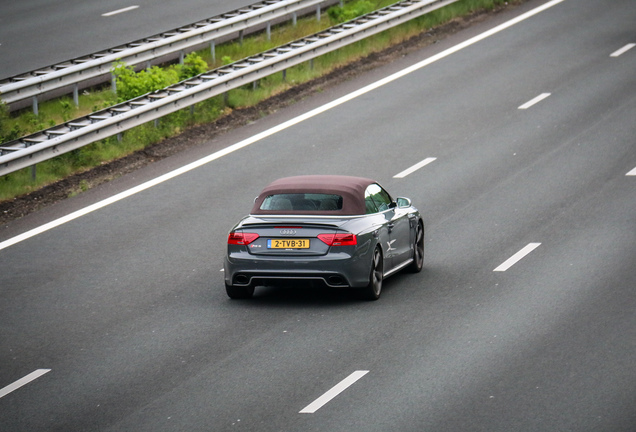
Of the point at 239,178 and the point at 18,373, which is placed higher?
the point at 18,373

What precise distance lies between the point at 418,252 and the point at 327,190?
6.67ft

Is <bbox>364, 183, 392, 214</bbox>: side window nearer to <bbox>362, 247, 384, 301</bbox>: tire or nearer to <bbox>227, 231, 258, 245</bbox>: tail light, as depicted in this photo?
<bbox>362, 247, 384, 301</bbox>: tire

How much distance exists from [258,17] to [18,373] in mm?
18961

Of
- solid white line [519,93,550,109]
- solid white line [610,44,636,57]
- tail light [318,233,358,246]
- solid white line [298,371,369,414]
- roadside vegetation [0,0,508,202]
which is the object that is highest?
tail light [318,233,358,246]

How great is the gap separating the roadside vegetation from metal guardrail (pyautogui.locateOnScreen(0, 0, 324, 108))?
0.34 metres

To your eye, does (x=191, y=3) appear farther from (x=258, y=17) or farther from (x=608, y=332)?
(x=608, y=332)

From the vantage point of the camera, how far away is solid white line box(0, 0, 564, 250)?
18.7 meters

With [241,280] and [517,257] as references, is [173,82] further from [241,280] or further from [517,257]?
[241,280]

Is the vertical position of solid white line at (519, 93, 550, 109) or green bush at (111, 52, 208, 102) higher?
green bush at (111, 52, 208, 102)

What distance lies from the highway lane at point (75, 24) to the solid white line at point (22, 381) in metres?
15.6

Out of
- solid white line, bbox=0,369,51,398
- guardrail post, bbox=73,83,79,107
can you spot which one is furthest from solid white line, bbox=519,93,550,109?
solid white line, bbox=0,369,51,398

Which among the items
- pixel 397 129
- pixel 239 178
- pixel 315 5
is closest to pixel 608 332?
pixel 239 178

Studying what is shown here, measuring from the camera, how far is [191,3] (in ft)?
115

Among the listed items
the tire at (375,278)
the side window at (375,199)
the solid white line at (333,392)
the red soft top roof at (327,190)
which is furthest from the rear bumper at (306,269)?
the solid white line at (333,392)
